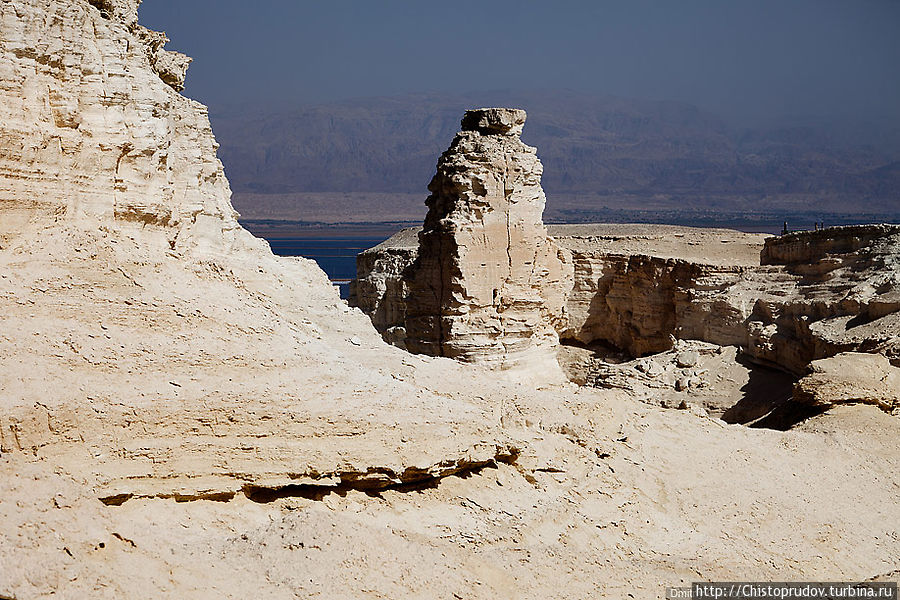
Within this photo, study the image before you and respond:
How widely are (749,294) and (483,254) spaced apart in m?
9.73

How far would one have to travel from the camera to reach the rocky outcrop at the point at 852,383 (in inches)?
542

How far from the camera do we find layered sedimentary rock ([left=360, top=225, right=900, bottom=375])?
17.8m

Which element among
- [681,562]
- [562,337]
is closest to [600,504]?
[681,562]

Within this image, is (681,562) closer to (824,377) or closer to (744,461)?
(744,461)

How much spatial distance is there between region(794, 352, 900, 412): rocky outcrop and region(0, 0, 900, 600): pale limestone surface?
17.7 ft

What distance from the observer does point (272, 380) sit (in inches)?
255

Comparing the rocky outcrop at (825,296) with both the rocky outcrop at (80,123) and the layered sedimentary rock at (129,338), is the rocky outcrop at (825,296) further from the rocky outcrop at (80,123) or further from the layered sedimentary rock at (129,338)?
the rocky outcrop at (80,123)

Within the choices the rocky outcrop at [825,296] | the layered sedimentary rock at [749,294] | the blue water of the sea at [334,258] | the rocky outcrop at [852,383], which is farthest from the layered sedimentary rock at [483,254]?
the blue water of the sea at [334,258]

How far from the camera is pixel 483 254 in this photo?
14.7 metres

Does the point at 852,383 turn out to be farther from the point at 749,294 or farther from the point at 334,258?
the point at 334,258

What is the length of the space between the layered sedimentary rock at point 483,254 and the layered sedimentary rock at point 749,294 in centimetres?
199

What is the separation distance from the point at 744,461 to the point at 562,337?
15.6 meters

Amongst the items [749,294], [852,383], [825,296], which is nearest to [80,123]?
[852,383]

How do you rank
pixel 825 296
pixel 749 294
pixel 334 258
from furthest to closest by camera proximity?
1. pixel 334 258
2. pixel 749 294
3. pixel 825 296
